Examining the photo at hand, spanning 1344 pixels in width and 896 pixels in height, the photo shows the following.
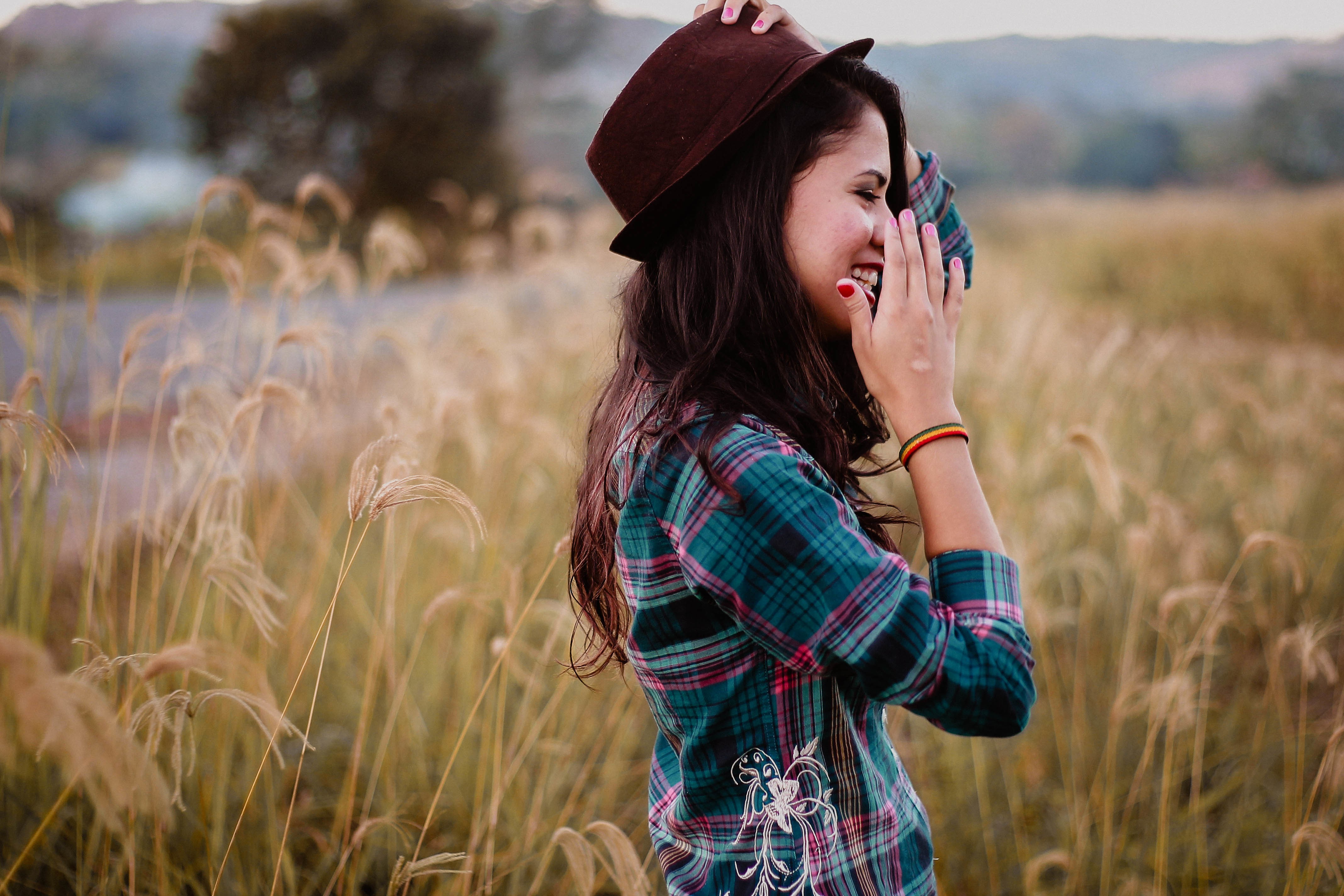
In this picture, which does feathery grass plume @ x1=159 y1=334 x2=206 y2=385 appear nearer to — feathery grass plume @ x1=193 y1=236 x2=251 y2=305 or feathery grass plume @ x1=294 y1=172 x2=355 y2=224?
feathery grass plume @ x1=193 y1=236 x2=251 y2=305

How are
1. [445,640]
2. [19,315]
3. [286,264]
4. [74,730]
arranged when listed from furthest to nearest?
[445,640], [286,264], [19,315], [74,730]

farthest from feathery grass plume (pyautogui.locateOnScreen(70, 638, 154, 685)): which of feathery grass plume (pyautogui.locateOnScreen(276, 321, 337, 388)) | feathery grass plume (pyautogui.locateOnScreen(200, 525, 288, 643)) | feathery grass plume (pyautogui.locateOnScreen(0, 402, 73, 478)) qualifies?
feathery grass plume (pyautogui.locateOnScreen(276, 321, 337, 388))

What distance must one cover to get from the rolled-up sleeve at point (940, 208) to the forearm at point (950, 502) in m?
0.63

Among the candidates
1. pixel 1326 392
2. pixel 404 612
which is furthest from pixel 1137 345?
pixel 404 612

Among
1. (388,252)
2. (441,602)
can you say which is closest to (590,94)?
(388,252)

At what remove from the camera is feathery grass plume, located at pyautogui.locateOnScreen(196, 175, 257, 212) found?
1.86m

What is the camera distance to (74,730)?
65 cm

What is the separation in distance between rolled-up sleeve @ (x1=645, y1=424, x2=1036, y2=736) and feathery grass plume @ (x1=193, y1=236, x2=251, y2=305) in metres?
1.44

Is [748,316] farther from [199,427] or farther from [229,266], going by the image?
[229,266]

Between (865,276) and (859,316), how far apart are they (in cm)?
9

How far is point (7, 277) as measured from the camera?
1.83m

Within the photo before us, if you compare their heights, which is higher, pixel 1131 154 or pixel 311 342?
pixel 1131 154

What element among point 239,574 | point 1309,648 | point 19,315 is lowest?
point 1309,648

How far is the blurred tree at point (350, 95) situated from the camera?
13906 mm
